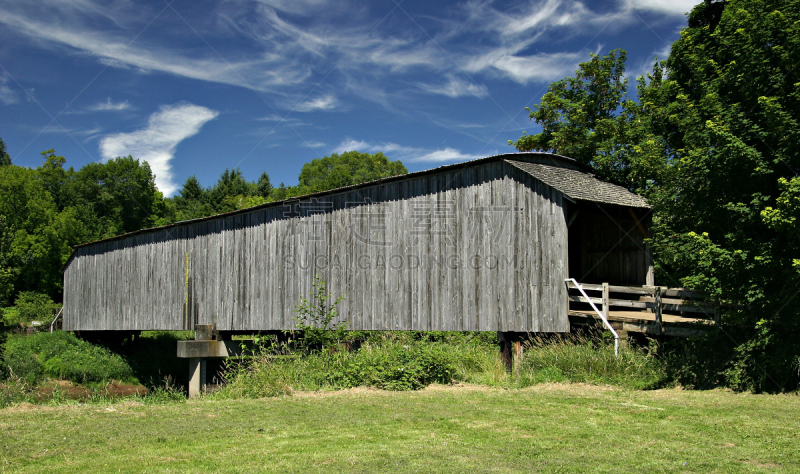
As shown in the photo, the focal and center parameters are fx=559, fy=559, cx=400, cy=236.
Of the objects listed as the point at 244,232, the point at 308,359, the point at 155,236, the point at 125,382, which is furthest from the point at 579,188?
the point at 125,382

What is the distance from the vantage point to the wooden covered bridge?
14.5m

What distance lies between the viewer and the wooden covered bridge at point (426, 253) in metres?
14.5

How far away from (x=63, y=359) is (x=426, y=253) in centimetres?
1944

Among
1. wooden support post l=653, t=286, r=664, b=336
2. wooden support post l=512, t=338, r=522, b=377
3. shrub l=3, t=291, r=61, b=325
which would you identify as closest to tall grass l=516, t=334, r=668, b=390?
wooden support post l=512, t=338, r=522, b=377

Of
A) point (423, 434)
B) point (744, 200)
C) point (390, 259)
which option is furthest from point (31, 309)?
point (744, 200)

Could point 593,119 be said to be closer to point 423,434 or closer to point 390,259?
point 390,259

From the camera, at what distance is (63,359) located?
2542 cm

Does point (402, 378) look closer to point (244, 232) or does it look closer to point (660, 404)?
point (660, 404)

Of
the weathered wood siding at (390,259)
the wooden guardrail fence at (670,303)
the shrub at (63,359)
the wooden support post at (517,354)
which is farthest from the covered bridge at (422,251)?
the shrub at (63,359)

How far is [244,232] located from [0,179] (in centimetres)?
3039

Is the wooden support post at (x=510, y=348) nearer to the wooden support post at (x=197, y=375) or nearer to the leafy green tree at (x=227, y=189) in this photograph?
the wooden support post at (x=197, y=375)

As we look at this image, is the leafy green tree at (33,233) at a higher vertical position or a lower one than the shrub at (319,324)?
higher

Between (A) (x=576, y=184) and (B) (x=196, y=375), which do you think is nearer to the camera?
(A) (x=576, y=184)

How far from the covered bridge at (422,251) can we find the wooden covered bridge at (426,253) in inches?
1.3
